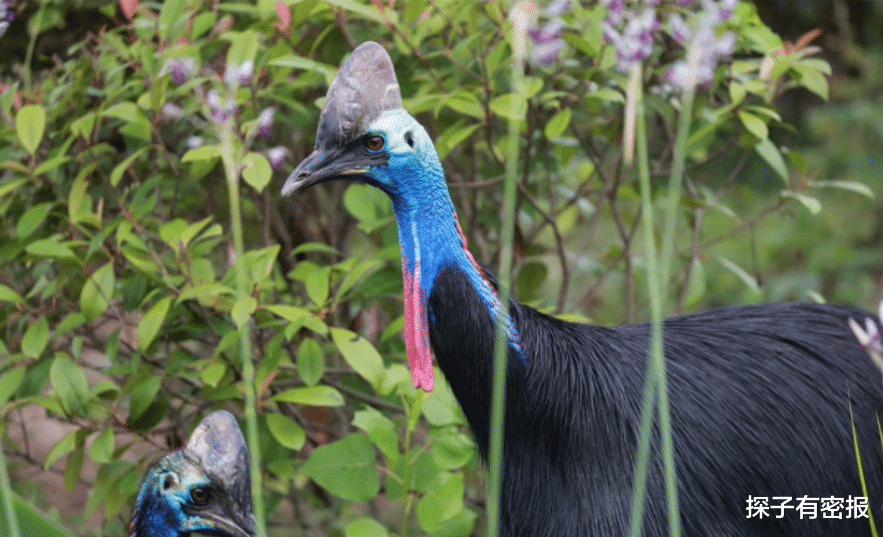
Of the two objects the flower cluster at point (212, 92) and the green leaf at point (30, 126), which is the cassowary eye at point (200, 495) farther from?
the green leaf at point (30, 126)

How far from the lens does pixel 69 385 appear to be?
2371mm

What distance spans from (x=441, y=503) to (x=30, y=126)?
4.00 ft

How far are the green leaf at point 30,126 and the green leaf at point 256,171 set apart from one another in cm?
49

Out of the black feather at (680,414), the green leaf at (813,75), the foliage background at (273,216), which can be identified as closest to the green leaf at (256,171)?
the foliage background at (273,216)

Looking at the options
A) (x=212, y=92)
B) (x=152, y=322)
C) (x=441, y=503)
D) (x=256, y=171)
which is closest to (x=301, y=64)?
(x=256, y=171)

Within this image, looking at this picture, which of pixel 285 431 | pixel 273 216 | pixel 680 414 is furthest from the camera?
pixel 273 216

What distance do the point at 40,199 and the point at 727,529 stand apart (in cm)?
183

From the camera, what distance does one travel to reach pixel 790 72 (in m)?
2.62

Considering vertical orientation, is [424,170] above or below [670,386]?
above

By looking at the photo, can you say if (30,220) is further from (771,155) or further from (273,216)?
(771,155)

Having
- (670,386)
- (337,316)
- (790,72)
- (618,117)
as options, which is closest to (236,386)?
(337,316)

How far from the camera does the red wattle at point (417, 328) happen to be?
6.15ft

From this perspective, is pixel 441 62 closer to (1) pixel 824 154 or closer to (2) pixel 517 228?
(2) pixel 517 228

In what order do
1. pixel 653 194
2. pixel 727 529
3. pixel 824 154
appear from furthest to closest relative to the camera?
1. pixel 824 154
2. pixel 653 194
3. pixel 727 529
